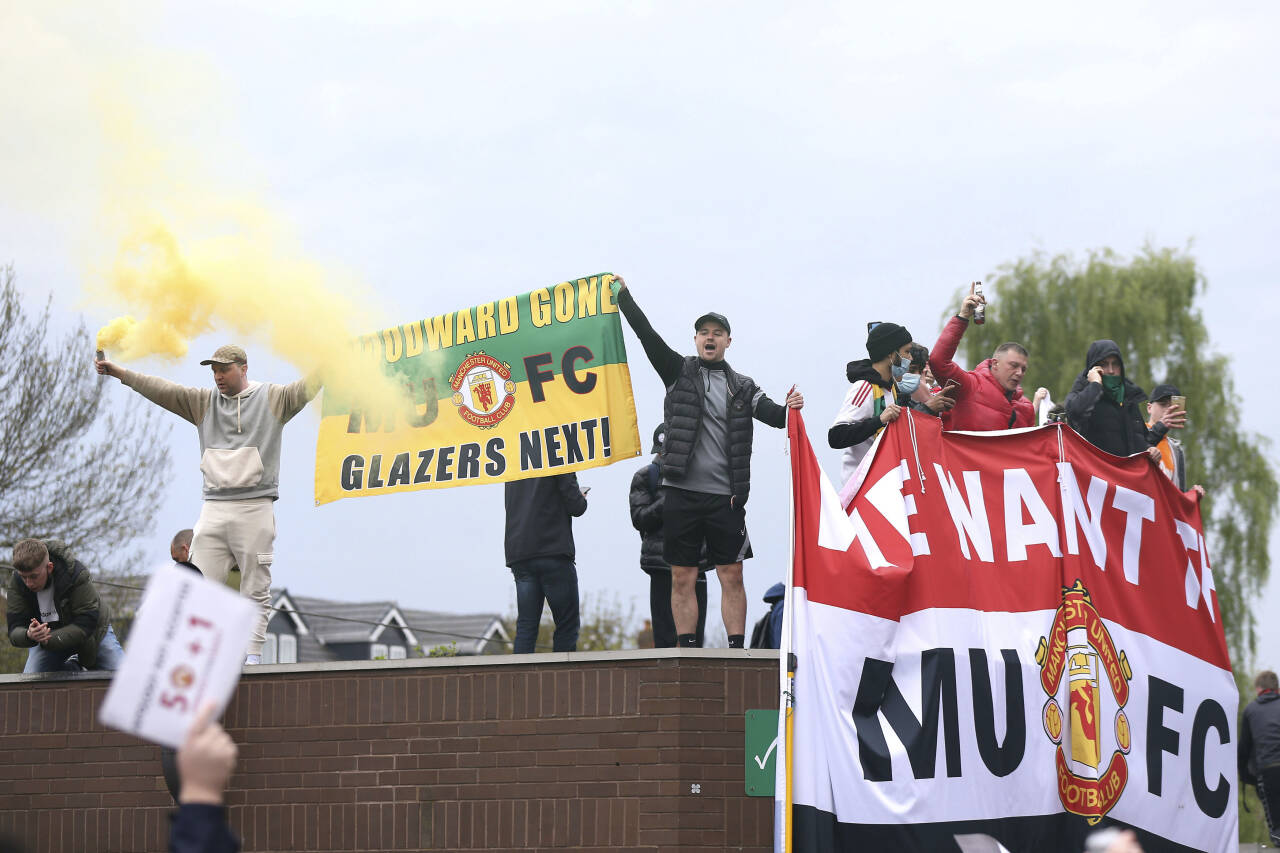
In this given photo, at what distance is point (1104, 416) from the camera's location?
1005 cm

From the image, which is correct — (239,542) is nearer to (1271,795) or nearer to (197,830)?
(197,830)

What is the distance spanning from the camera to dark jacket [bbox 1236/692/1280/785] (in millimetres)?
11766

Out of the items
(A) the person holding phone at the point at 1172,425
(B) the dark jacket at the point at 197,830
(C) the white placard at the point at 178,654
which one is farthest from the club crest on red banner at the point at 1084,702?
(B) the dark jacket at the point at 197,830

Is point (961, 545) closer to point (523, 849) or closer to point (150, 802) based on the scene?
point (523, 849)

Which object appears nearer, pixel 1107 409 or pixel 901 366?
pixel 901 366

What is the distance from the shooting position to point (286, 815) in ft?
31.7

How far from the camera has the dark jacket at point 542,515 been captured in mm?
9734

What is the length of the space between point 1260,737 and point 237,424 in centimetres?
757

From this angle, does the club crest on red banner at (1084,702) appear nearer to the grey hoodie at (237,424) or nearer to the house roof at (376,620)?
the grey hoodie at (237,424)

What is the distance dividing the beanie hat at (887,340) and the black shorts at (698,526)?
4.00 ft

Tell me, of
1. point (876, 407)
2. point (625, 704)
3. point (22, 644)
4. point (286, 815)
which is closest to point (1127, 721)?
point (876, 407)

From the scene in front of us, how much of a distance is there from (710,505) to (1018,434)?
183cm

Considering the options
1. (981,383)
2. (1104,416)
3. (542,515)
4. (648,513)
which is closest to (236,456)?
(542,515)

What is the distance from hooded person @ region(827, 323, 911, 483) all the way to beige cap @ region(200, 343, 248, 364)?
3.73 metres
